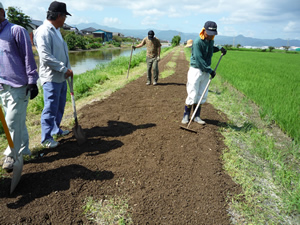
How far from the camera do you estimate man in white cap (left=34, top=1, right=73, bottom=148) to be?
268 cm

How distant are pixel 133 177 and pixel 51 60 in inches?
77.8

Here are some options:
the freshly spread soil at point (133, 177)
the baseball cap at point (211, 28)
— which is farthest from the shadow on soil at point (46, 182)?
the baseball cap at point (211, 28)

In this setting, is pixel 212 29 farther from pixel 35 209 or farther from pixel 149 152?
pixel 35 209

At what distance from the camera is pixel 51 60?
269 cm

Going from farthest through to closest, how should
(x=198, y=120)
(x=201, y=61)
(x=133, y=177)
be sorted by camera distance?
(x=198, y=120)
(x=201, y=61)
(x=133, y=177)

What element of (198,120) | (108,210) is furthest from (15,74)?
(198,120)

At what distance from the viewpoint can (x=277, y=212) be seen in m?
2.11

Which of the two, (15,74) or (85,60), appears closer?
(15,74)

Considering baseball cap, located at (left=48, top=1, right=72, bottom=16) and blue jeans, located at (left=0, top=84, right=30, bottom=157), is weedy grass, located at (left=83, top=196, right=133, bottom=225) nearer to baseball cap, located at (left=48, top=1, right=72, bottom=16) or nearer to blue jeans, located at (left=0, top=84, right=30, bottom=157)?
blue jeans, located at (left=0, top=84, right=30, bottom=157)

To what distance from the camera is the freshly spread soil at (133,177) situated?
201cm

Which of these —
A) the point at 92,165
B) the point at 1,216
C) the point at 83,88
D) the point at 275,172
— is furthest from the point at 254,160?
the point at 83,88

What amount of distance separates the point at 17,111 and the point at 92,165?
46.3 inches

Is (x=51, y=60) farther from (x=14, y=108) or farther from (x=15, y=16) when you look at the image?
(x=15, y=16)

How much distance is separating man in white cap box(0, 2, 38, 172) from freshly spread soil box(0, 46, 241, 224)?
574mm
